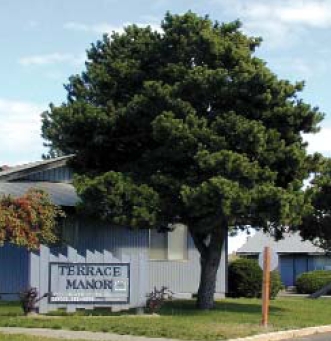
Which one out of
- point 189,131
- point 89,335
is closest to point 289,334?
point 89,335

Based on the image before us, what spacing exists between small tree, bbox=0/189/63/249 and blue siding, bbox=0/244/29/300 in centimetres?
345

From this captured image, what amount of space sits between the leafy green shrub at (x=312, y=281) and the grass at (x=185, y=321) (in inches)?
584

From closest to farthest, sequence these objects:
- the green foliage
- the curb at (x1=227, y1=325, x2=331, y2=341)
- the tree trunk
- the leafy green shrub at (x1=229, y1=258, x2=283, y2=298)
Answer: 1. the curb at (x1=227, y1=325, x2=331, y2=341)
2. the green foliage
3. the tree trunk
4. the leafy green shrub at (x1=229, y1=258, x2=283, y2=298)

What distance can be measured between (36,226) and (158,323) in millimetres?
5176

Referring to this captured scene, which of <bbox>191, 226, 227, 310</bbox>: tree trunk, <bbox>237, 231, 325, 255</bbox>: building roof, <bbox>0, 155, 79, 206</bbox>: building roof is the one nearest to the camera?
<bbox>191, 226, 227, 310</bbox>: tree trunk

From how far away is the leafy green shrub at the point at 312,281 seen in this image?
40719 mm

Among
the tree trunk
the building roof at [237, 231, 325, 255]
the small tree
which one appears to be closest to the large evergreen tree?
the tree trunk

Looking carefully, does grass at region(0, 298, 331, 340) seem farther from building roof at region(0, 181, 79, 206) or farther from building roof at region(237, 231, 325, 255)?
building roof at region(237, 231, 325, 255)

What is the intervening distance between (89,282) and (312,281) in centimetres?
2223

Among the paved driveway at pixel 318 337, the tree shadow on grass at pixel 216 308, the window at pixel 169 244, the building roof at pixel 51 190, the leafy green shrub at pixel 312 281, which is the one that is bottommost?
the paved driveway at pixel 318 337

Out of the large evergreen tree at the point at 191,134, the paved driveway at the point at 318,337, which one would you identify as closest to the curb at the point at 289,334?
the paved driveway at the point at 318,337

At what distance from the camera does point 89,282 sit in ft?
70.1

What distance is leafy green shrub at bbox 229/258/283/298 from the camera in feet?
106

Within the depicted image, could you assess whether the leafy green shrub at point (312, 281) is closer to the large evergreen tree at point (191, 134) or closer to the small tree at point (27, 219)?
the large evergreen tree at point (191, 134)
